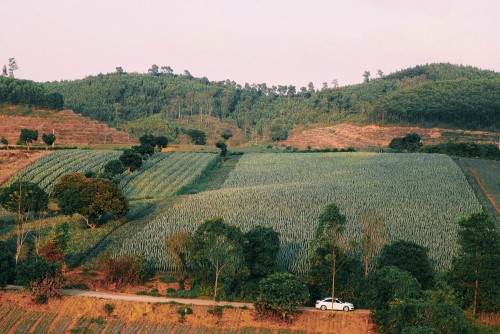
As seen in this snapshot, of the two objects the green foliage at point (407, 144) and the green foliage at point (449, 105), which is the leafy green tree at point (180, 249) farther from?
the green foliage at point (449, 105)

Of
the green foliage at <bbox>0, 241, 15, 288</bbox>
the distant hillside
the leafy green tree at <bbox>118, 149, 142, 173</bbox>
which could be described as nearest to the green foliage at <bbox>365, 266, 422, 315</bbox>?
the green foliage at <bbox>0, 241, 15, 288</bbox>

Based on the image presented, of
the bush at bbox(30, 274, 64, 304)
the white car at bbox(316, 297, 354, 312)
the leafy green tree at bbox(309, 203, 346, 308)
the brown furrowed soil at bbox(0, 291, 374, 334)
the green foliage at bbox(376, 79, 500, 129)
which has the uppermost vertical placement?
the green foliage at bbox(376, 79, 500, 129)

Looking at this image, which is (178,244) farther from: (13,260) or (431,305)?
(431,305)

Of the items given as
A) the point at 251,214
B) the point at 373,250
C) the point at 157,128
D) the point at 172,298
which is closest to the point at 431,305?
the point at 373,250

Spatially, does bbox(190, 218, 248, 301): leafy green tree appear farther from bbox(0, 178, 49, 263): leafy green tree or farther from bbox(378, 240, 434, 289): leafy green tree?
bbox(0, 178, 49, 263): leafy green tree

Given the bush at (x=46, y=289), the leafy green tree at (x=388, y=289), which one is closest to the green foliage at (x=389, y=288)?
the leafy green tree at (x=388, y=289)
